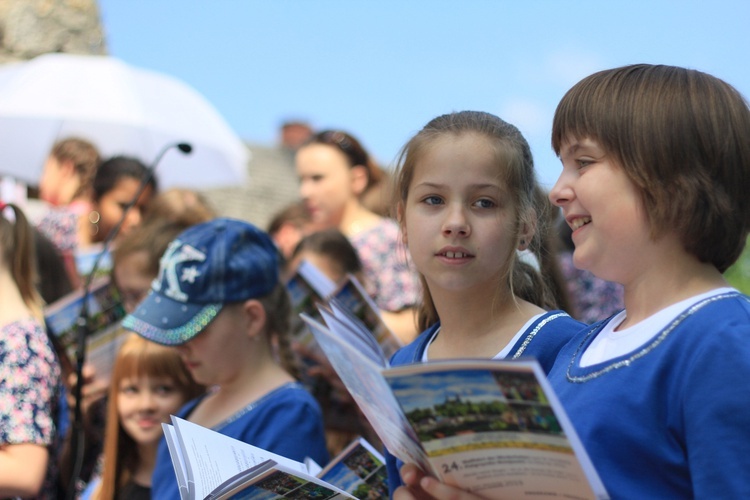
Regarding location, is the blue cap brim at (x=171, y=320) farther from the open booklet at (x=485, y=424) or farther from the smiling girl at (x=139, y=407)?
the open booklet at (x=485, y=424)

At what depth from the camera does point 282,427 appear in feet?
9.66

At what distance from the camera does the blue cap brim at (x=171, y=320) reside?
125 inches

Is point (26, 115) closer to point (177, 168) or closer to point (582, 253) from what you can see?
point (177, 168)

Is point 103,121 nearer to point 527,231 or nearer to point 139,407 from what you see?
point 139,407

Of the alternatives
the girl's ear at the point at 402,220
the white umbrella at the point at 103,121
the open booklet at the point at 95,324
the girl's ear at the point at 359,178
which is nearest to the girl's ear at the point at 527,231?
the girl's ear at the point at 402,220

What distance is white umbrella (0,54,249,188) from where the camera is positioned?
6305mm

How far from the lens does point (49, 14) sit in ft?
28.0

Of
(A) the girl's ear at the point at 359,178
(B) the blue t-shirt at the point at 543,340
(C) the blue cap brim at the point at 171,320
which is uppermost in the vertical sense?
(B) the blue t-shirt at the point at 543,340

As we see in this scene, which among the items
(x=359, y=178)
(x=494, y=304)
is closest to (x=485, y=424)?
(x=494, y=304)

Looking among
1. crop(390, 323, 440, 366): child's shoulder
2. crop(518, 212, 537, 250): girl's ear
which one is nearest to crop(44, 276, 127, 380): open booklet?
crop(390, 323, 440, 366): child's shoulder

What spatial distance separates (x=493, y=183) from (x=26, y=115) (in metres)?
4.67

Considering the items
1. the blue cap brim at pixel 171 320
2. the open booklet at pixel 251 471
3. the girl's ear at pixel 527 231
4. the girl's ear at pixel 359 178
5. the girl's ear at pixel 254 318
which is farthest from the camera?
the girl's ear at pixel 359 178

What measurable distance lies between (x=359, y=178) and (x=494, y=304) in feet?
9.29

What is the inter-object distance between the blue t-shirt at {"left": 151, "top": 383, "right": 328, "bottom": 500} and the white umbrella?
3.52 m
